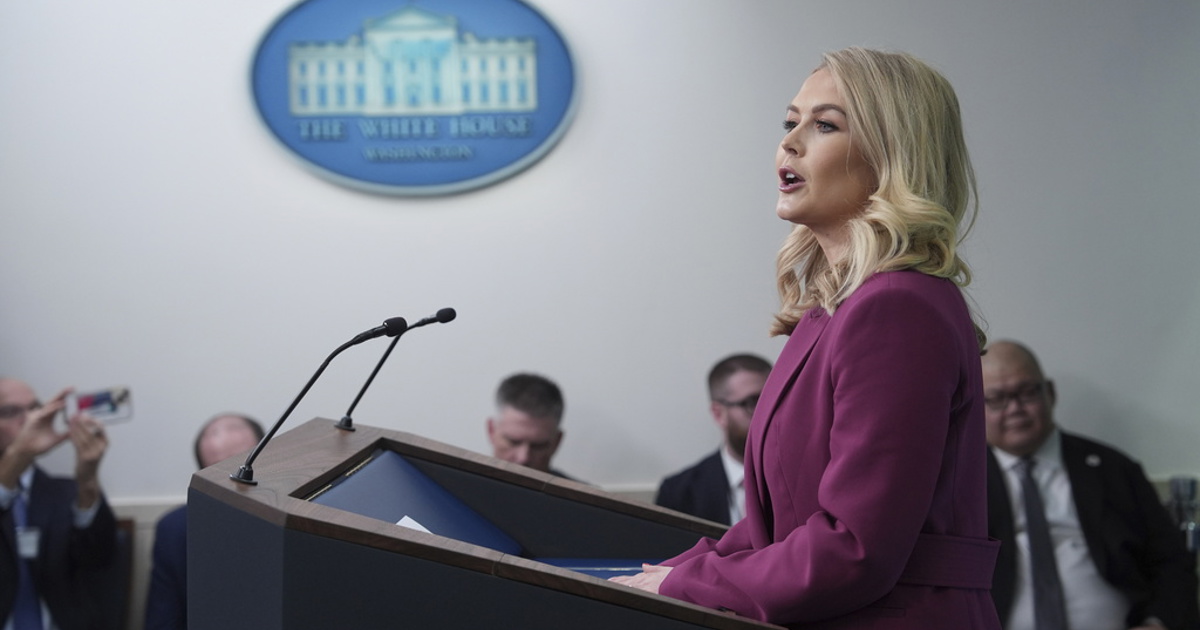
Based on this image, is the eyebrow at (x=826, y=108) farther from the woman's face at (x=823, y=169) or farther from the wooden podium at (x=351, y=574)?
the wooden podium at (x=351, y=574)

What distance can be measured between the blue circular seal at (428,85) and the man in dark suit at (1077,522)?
185 centimetres

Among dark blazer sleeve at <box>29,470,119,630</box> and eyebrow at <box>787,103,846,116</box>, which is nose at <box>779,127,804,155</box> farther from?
dark blazer sleeve at <box>29,470,119,630</box>

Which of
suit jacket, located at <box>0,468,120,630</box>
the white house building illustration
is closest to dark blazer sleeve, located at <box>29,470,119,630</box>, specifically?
suit jacket, located at <box>0,468,120,630</box>

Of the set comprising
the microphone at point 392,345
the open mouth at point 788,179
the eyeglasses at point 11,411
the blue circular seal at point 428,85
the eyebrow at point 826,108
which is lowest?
the eyeglasses at point 11,411

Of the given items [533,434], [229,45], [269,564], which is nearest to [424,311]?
[533,434]

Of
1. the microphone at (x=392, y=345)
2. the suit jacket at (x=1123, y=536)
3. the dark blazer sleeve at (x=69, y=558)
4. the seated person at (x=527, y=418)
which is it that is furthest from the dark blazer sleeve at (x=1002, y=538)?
the dark blazer sleeve at (x=69, y=558)

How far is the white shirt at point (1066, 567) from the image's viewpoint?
154 inches

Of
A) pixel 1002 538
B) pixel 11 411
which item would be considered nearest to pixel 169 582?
pixel 11 411

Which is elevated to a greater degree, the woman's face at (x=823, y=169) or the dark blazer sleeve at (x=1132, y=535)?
the woman's face at (x=823, y=169)

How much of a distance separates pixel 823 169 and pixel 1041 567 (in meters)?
2.81

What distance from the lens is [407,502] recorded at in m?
1.69

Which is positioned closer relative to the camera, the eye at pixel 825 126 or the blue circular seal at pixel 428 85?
the eye at pixel 825 126

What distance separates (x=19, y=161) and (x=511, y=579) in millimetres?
3710

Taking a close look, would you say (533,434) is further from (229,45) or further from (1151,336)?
(1151,336)
